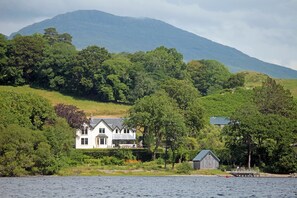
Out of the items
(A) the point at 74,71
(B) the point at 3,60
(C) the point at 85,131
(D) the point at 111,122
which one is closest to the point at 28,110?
(C) the point at 85,131

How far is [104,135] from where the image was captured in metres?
134

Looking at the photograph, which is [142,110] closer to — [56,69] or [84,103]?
[84,103]

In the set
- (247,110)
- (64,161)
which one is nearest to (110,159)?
(64,161)

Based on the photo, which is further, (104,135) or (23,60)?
(23,60)

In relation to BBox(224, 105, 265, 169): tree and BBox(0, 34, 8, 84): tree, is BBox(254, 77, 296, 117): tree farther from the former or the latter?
BBox(0, 34, 8, 84): tree

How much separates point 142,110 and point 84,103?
169ft

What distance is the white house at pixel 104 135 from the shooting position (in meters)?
131

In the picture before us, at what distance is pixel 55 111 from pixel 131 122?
14059 mm

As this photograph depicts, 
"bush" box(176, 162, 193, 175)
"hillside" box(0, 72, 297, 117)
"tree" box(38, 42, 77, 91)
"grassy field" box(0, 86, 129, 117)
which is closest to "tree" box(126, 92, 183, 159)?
"bush" box(176, 162, 193, 175)

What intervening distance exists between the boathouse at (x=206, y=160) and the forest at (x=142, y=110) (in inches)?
115

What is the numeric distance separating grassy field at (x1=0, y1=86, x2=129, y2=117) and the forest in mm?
2768

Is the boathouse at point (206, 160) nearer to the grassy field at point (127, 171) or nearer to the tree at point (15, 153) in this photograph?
the grassy field at point (127, 171)

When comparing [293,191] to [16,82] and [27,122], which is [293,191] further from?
Result: [16,82]

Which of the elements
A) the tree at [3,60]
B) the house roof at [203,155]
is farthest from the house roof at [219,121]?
the tree at [3,60]
